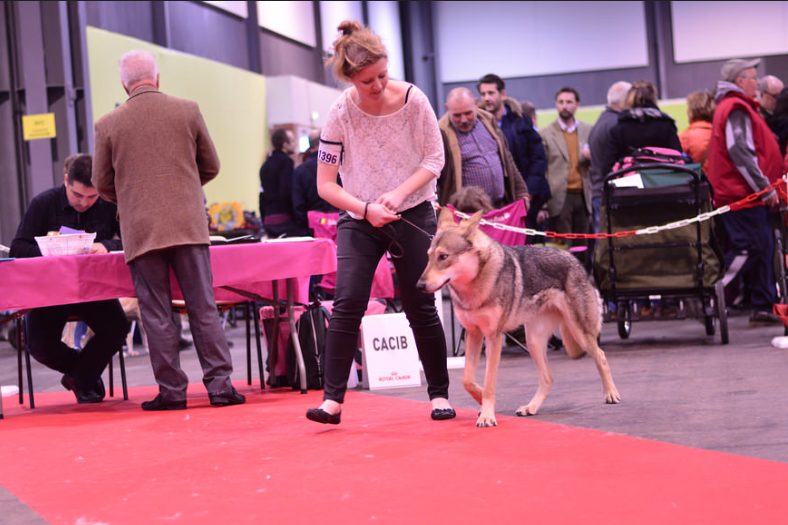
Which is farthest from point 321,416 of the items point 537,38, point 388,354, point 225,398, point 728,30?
point 728,30

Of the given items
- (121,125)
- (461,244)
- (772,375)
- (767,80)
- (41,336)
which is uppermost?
(767,80)

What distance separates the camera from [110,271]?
15.8 ft

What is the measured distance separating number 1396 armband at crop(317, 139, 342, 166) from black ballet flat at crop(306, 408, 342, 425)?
104 cm

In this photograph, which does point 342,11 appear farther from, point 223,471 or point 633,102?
point 223,471

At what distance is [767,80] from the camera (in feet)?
30.4

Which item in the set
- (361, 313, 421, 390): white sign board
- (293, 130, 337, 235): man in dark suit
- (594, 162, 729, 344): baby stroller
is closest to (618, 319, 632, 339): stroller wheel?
(594, 162, 729, 344): baby stroller

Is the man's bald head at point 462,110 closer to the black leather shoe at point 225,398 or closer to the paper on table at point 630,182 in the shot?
the paper on table at point 630,182

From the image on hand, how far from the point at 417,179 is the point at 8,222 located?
7866 millimetres

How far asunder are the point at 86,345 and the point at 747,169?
4.73 meters

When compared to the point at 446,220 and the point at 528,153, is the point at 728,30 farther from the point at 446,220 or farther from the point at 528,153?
the point at 446,220

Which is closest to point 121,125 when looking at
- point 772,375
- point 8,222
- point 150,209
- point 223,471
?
point 150,209

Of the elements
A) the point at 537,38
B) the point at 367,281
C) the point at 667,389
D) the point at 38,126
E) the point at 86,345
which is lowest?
the point at 667,389

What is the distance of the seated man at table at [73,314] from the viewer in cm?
516

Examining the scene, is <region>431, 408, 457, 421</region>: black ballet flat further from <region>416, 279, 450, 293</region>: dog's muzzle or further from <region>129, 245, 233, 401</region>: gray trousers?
<region>129, 245, 233, 401</region>: gray trousers
